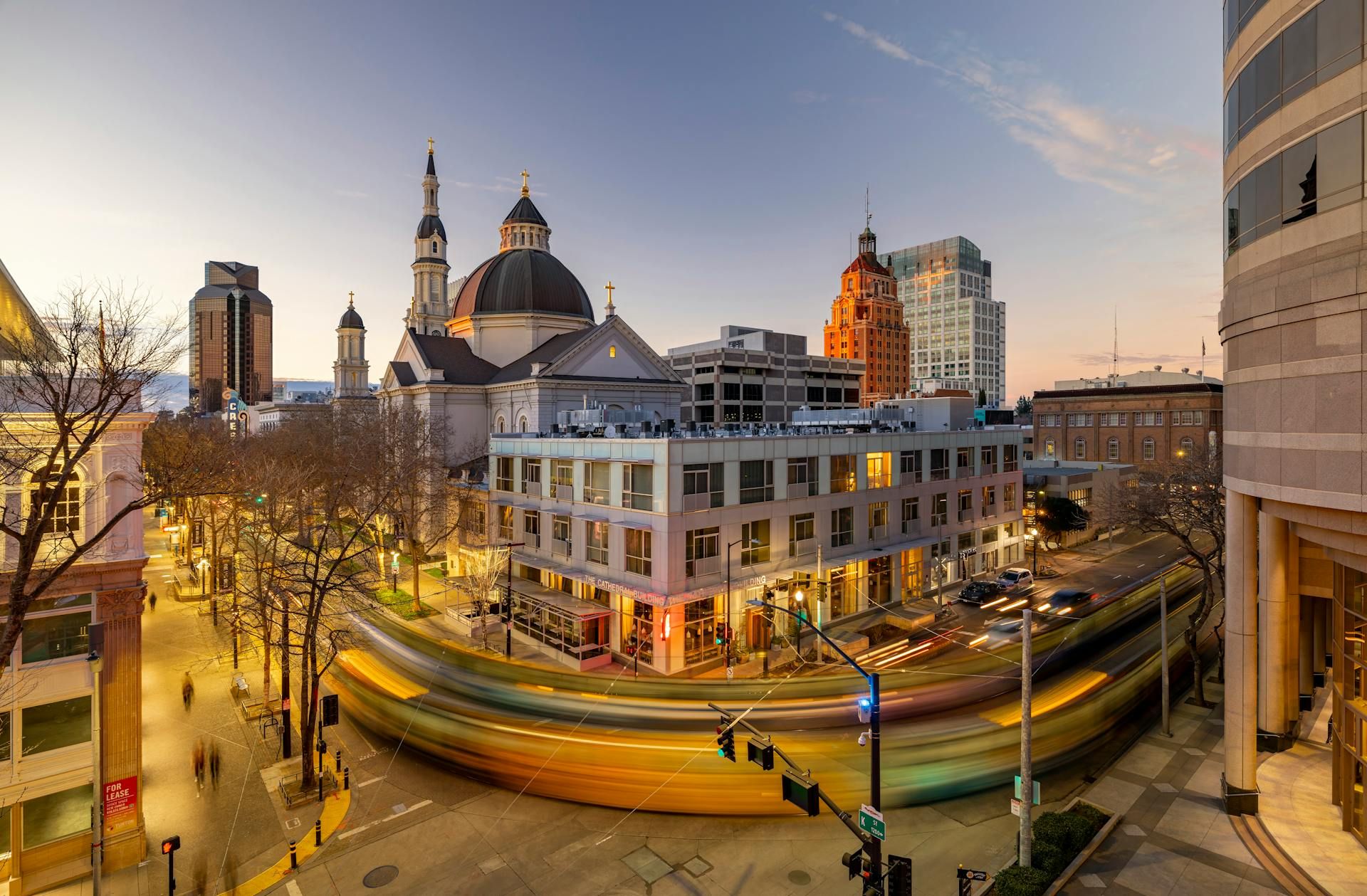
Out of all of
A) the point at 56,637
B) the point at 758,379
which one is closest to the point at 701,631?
the point at 56,637

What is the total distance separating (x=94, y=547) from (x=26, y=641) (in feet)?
8.37

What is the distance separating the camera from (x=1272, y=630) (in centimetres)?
1736

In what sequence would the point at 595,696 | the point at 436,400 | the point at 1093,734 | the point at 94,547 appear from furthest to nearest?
the point at 436,400
the point at 595,696
the point at 1093,734
the point at 94,547

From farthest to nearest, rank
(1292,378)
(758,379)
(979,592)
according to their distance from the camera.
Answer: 1. (758,379)
2. (979,592)
3. (1292,378)

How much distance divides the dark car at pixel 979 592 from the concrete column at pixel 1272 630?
21187mm

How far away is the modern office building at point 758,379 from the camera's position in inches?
4001

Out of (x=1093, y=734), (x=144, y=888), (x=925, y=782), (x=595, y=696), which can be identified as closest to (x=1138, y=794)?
(x=1093, y=734)

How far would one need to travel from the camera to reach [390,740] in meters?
23.4

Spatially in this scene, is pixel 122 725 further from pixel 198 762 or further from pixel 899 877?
pixel 899 877

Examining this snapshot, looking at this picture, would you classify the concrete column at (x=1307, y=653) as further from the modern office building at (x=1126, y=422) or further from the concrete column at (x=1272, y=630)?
the modern office building at (x=1126, y=422)

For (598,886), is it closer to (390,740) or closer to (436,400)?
(390,740)

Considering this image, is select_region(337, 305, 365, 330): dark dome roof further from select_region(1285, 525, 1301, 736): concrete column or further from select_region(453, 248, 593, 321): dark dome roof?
select_region(1285, 525, 1301, 736): concrete column

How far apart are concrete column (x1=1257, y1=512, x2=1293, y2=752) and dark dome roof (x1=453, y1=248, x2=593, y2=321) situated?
197 ft

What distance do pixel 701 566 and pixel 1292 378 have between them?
22078 millimetres
